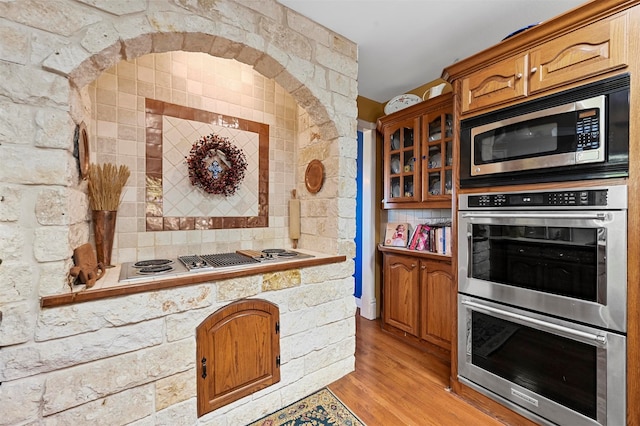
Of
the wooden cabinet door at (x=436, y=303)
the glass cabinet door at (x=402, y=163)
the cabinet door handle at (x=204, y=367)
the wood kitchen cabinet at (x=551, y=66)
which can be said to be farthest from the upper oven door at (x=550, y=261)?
the cabinet door handle at (x=204, y=367)

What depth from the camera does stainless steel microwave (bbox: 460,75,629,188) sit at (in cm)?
122

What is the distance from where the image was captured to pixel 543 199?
1425 mm

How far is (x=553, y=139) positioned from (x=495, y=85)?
1.54ft

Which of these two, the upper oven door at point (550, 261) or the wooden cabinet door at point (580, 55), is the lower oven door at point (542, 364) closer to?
the upper oven door at point (550, 261)

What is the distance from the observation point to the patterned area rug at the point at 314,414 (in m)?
1.60

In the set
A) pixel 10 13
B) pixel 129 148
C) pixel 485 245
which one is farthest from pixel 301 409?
pixel 10 13

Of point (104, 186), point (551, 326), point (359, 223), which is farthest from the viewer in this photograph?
point (359, 223)

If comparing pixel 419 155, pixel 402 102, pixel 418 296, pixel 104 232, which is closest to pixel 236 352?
pixel 104 232

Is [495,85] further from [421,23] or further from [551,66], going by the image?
[421,23]

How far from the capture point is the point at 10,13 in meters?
1.05

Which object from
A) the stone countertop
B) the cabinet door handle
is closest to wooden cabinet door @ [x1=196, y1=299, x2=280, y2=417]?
the cabinet door handle

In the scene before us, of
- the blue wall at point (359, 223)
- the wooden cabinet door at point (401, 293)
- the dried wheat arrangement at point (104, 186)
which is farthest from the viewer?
the blue wall at point (359, 223)

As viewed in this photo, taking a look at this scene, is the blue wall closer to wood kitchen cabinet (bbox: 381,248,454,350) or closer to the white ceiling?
wood kitchen cabinet (bbox: 381,248,454,350)

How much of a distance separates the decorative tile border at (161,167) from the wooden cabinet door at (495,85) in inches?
62.4
